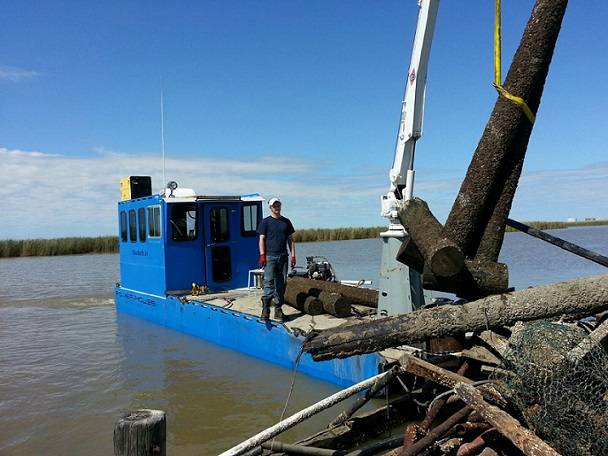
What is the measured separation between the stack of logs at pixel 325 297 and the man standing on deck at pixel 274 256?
1.62ft

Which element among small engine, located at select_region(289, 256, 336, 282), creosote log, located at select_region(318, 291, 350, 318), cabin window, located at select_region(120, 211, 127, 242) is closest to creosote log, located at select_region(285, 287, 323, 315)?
creosote log, located at select_region(318, 291, 350, 318)

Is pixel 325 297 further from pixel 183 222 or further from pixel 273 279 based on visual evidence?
pixel 183 222

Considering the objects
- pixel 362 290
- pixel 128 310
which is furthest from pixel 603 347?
pixel 128 310

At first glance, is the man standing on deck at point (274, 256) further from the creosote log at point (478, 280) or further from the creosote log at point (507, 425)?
the creosote log at point (507, 425)

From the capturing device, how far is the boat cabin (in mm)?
11500

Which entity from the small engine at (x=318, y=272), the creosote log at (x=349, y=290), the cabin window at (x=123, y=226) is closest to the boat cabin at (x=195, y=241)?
the cabin window at (x=123, y=226)

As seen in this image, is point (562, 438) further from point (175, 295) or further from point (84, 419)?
point (175, 295)

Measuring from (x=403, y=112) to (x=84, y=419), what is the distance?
18.9 ft

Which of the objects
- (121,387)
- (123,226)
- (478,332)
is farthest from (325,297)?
(123,226)

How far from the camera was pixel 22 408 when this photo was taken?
26.0 ft

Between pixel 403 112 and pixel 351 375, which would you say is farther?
pixel 403 112

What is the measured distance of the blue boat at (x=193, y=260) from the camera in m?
10.2

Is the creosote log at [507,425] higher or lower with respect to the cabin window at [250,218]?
lower

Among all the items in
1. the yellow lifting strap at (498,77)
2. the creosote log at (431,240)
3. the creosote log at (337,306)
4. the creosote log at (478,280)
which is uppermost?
the yellow lifting strap at (498,77)
